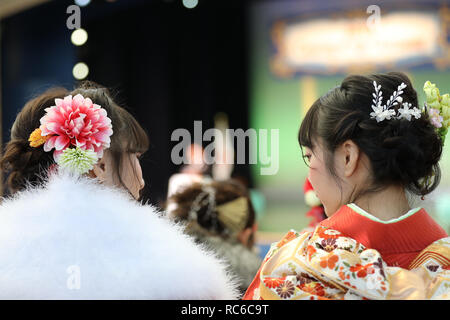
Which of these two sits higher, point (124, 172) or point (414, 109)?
point (414, 109)

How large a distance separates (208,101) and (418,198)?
4101 millimetres

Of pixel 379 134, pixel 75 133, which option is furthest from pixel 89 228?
pixel 379 134

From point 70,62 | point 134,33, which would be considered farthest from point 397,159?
point 134,33

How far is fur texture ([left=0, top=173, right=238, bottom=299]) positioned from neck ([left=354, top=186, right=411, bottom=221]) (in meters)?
0.32

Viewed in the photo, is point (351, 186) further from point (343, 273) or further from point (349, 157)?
point (343, 273)

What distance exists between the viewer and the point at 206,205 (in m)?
2.26

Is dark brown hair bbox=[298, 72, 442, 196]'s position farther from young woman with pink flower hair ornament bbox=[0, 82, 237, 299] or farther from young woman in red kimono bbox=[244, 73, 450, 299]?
young woman with pink flower hair ornament bbox=[0, 82, 237, 299]

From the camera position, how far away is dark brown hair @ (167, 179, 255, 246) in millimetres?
2223

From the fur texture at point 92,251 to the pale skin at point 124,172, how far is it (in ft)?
0.23

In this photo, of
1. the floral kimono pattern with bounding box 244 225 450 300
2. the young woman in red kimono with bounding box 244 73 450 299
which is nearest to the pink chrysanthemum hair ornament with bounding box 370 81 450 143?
the young woman in red kimono with bounding box 244 73 450 299

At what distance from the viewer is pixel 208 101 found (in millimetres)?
5238

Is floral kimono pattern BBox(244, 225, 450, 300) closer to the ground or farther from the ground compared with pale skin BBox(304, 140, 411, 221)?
closer to the ground

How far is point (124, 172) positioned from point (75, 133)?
15 cm
